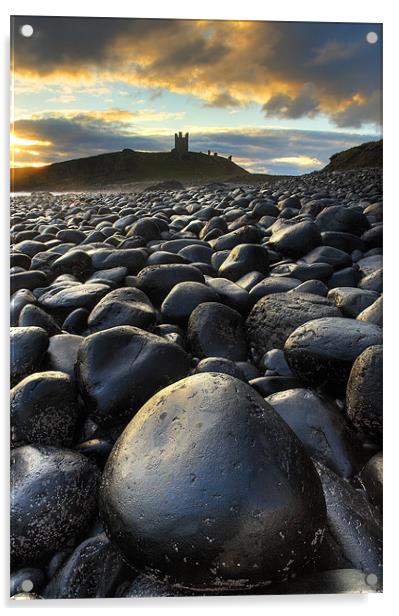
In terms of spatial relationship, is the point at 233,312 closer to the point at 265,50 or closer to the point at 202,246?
the point at 202,246

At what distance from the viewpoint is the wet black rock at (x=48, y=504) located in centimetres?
159

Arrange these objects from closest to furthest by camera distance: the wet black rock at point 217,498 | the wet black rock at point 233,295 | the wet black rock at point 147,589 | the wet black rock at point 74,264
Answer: the wet black rock at point 217,498 → the wet black rock at point 147,589 → the wet black rock at point 233,295 → the wet black rock at point 74,264

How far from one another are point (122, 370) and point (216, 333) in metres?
0.54

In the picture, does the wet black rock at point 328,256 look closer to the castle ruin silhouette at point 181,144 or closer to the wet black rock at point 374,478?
the castle ruin silhouette at point 181,144

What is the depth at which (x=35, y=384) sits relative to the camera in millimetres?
1867

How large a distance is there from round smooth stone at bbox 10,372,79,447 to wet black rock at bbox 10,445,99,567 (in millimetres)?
146

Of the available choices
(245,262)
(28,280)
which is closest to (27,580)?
(28,280)

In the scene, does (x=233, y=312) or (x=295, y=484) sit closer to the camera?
→ (x=295, y=484)

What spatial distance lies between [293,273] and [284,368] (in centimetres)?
77

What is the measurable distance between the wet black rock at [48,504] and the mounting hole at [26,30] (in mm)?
1503

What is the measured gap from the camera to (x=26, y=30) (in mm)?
1948

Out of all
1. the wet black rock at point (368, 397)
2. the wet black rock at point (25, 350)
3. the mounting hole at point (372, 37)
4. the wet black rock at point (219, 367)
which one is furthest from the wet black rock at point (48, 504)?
the mounting hole at point (372, 37)

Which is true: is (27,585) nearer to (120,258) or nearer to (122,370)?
(122,370)
